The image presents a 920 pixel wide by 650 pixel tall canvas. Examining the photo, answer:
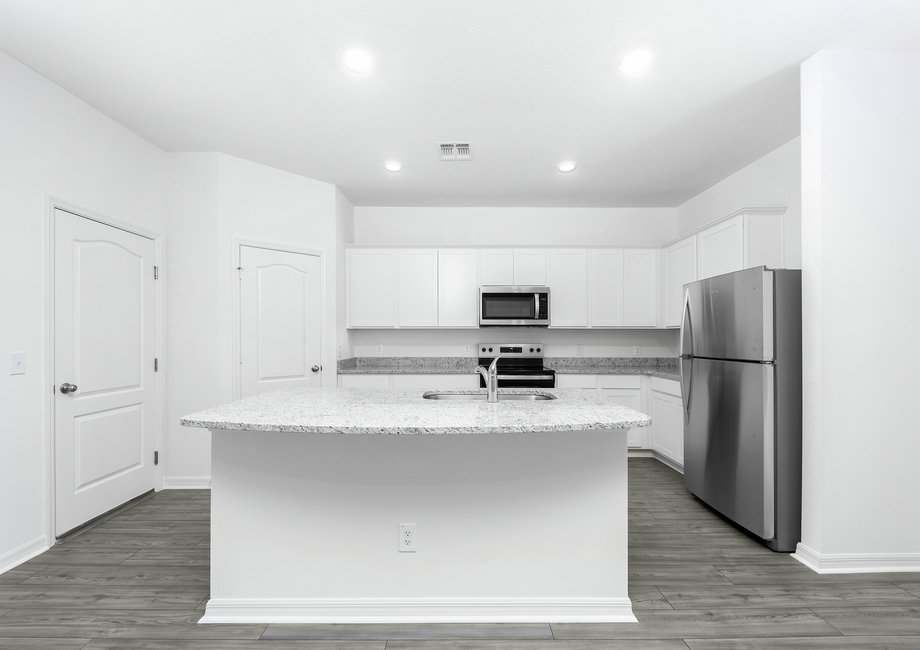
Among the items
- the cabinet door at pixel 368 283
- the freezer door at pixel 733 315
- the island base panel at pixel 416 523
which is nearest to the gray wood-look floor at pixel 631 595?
the island base panel at pixel 416 523

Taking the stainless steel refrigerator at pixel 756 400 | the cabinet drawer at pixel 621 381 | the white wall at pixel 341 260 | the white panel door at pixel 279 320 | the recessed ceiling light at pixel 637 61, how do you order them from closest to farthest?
the recessed ceiling light at pixel 637 61
the stainless steel refrigerator at pixel 756 400
the white panel door at pixel 279 320
the white wall at pixel 341 260
the cabinet drawer at pixel 621 381

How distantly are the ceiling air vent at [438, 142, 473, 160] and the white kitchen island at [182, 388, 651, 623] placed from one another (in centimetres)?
218

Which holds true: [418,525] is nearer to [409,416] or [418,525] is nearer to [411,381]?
[409,416]

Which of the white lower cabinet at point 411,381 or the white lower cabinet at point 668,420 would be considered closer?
the white lower cabinet at point 668,420

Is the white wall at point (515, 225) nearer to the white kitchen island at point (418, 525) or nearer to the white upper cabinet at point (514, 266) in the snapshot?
the white upper cabinet at point (514, 266)

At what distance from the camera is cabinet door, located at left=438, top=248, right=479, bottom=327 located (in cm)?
492

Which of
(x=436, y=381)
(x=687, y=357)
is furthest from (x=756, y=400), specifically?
(x=436, y=381)

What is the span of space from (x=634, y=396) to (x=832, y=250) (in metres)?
2.47

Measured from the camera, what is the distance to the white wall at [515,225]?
5.19m

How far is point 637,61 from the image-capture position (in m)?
2.37

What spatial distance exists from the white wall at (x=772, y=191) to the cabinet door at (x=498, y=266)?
6.27 ft

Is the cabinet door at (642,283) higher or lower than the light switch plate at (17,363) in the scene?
higher

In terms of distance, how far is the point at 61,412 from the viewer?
2773 mm

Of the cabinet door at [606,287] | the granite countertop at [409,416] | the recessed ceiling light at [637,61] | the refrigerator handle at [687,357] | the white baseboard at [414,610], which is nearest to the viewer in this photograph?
the granite countertop at [409,416]
